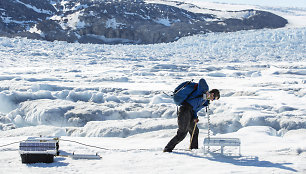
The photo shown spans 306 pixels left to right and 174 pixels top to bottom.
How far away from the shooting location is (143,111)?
763 centimetres

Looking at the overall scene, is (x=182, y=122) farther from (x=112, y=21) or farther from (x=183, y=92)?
(x=112, y=21)

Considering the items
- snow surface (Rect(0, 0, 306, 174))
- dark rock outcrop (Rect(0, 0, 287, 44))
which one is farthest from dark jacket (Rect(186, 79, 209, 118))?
dark rock outcrop (Rect(0, 0, 287, 44))

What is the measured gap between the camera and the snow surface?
3.61 m

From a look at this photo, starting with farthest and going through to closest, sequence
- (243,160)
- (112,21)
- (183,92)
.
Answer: (112,21) < (183,92) < (243,160)

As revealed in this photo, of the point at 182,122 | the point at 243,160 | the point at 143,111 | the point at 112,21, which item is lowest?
the point at 143,111

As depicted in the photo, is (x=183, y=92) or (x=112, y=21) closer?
(x=183, y=92)

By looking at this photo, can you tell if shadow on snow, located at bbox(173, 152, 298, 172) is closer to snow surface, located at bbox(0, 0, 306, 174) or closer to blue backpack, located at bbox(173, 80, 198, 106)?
snow surface, located at bbox(0, 0, 306, 174)

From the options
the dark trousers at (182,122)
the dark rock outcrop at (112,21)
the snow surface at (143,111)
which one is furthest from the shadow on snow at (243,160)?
the dark rock outcrop at (112,21)

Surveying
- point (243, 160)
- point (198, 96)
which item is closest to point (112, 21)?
point (198, 96)

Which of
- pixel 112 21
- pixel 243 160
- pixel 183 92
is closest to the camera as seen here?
pixel 243 160

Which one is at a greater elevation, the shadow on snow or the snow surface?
the shadow on snow

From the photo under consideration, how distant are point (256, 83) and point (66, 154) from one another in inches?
332

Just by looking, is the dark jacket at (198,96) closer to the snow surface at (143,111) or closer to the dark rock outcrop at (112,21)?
the snow surface at (143,111)

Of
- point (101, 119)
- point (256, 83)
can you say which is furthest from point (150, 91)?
point (256, 83)
